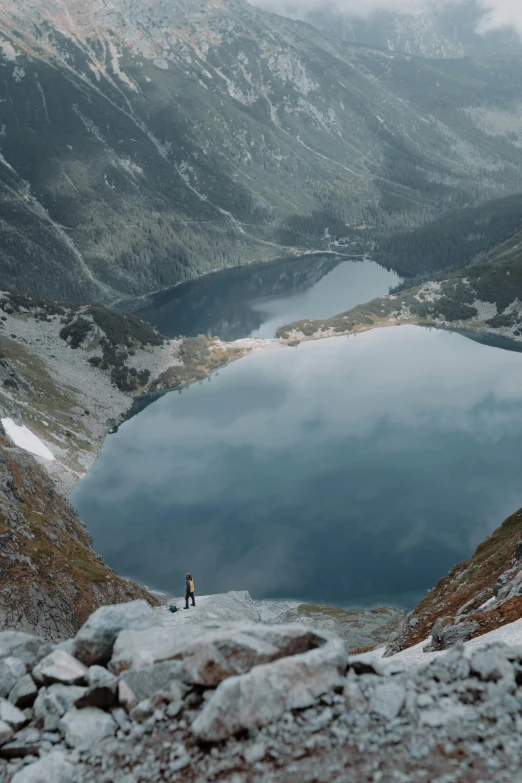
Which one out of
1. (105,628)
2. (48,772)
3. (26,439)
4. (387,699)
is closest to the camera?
(48,772)

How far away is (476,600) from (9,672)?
30.5 m

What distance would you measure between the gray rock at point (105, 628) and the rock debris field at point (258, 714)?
395 mm

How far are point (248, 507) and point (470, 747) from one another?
104 metres

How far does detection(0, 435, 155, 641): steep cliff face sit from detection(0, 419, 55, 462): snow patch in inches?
1615

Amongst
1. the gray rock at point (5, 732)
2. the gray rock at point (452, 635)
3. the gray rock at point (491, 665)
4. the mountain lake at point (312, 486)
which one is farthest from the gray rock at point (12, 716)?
the mountain lake at point (312, 486)

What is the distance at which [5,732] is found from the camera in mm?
14422

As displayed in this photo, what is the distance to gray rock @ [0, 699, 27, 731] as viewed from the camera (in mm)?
14773

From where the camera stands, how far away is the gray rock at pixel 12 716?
1477 centimetres

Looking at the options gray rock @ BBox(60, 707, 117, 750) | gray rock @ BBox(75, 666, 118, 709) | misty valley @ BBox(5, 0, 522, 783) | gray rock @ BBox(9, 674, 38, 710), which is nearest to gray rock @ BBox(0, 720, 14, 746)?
misty valley @ BBox(5, 0, 522, 783)

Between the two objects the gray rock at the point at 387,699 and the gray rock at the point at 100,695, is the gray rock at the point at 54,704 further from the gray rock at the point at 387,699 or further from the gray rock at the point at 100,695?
the gray rock at the point at 387,699

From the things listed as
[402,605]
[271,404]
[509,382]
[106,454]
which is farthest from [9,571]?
[509,382]

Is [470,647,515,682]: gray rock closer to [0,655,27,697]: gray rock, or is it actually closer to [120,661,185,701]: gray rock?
[120,661,185,701]: gray rock

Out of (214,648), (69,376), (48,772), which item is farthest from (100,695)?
(69,376)

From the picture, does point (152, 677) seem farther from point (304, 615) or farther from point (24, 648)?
point (304, 615)
